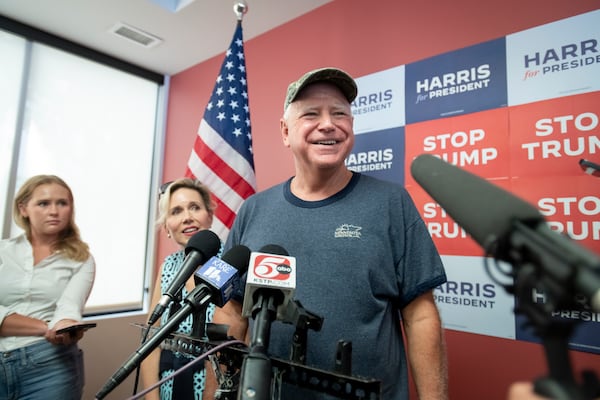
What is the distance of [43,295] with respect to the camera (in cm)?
175

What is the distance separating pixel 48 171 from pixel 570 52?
353 centimetres

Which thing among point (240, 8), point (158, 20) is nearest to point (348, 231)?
point (240, 8)

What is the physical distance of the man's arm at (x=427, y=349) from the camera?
0.95m

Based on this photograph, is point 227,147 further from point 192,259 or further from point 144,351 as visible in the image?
point 144,351

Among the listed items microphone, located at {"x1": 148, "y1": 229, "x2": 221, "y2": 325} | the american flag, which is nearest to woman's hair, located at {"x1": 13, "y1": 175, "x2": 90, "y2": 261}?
the american flag

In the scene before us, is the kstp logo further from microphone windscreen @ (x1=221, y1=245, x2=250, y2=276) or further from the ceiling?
the ceiling

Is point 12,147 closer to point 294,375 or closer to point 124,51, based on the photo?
point 124,51

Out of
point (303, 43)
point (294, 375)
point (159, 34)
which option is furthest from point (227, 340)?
point (159, 34)

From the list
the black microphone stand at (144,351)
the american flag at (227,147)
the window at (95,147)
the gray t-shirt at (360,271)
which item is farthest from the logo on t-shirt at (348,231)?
the window at (95,147)

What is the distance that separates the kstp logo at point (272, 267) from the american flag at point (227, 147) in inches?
64.6

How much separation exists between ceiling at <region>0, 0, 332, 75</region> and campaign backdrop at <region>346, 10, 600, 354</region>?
1.14m

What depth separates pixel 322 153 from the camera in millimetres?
1102

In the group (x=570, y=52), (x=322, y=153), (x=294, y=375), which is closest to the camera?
(x=294, y=375)

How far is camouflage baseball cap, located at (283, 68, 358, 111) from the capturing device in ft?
3.69
